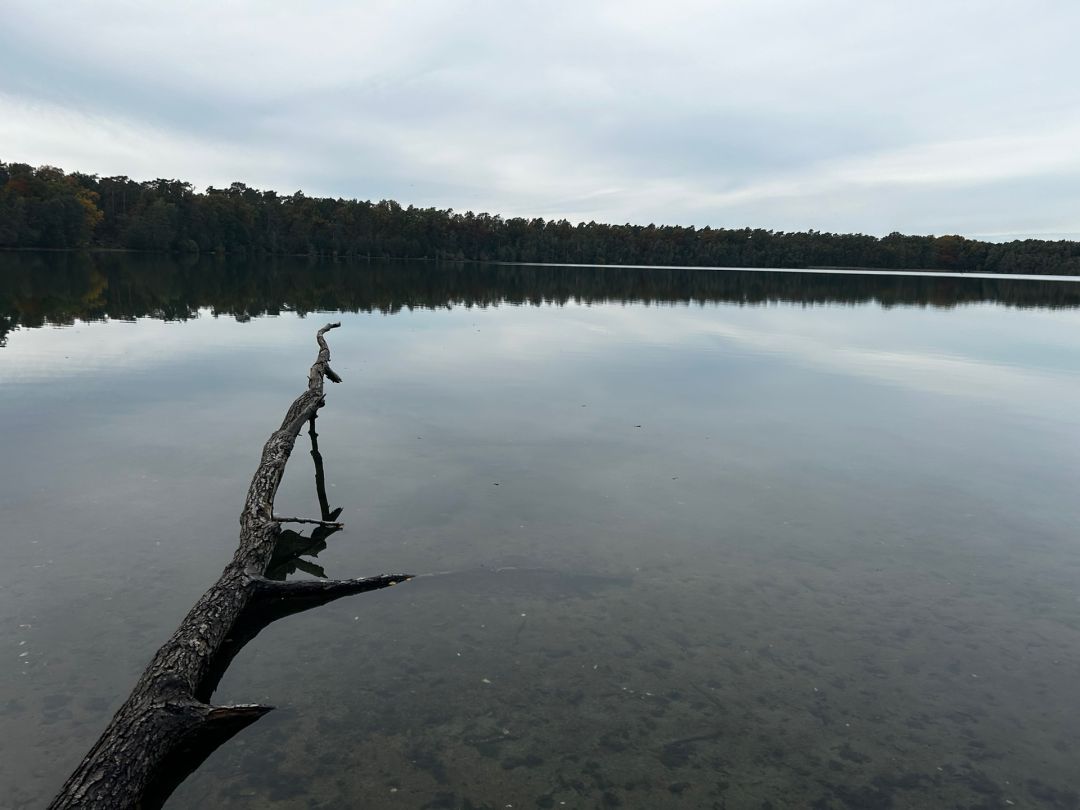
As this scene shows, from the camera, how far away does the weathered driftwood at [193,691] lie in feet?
15.0

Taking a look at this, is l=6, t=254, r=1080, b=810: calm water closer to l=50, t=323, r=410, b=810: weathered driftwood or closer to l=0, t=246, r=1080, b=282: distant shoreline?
l=50, t=323, r=410, b=810: weathered driftwood

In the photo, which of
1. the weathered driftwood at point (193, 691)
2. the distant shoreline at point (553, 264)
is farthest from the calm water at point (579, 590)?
the distant shoreline at point (553, 264)

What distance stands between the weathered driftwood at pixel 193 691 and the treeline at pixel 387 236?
121 meters

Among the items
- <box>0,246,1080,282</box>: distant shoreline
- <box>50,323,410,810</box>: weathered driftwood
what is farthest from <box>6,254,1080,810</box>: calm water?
<box>0,246,1080,282</box>: distant shoreline

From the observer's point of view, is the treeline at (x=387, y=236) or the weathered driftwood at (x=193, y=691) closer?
the weathered driftwood at (x=193, y=691)

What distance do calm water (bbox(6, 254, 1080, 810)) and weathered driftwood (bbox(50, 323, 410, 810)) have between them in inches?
9.4

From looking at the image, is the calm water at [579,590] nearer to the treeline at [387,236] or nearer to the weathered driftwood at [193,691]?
the weathered driftwood at [193,691]

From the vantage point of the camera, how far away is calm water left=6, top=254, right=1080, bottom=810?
528 cm

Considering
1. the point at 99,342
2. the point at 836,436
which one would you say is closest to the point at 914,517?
the point at 836,436

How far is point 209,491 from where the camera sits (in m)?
10.4

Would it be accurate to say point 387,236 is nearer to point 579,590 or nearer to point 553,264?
point 553,264

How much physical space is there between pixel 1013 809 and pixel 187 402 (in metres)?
16.5

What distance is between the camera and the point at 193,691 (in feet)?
18.3

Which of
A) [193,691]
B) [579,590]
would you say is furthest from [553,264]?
[193,691]
